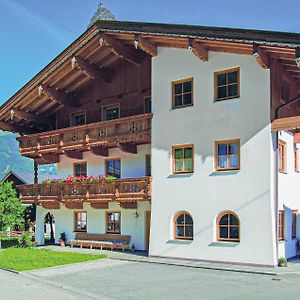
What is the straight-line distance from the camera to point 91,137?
23.2m

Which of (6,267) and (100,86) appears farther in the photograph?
(100,86)

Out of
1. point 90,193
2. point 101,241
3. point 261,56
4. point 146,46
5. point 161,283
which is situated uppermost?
point 146,46

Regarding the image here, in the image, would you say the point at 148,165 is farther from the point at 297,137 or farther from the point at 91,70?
the point at 297,137

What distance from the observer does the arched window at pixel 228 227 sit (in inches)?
714

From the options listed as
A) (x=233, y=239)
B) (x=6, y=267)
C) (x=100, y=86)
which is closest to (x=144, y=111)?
(x=100, y=86)

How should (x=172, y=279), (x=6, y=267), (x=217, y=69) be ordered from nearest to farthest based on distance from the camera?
(x=172, y=279) < (x=6, y=267) < (x=217, y=69)

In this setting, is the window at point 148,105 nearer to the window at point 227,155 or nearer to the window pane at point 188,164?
the window pane at point 188,164

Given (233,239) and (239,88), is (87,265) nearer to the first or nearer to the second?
(233,239)

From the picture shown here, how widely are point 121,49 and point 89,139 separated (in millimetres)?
4791

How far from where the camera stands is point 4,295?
41.1 feet

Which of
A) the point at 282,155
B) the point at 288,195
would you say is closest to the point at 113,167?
the point at 282,155

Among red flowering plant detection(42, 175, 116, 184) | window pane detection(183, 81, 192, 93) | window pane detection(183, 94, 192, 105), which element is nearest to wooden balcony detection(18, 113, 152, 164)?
red flowering plant detection(42, 175, 116, 184)

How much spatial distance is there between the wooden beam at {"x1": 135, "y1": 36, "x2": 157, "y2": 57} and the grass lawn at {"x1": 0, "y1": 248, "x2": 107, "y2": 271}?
377 inches

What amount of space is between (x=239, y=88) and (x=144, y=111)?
5.80 m
